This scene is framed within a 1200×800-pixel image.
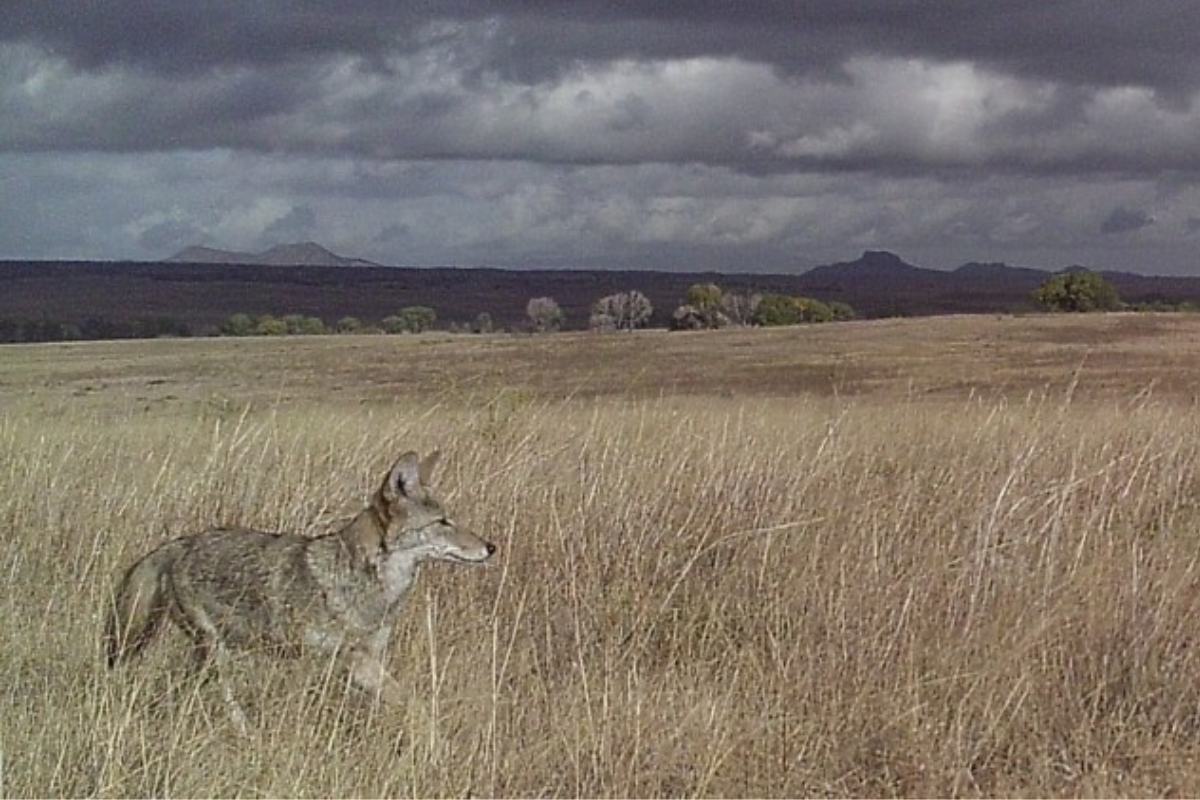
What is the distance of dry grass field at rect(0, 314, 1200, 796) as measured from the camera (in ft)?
13.7

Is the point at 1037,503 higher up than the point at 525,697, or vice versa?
the point at 1037,503

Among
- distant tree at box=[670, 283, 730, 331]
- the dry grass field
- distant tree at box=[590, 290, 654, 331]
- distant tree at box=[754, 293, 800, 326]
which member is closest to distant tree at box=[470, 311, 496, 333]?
distant tree at box=[590, 290, 654, 331]

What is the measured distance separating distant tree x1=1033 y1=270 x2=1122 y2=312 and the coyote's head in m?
74.9

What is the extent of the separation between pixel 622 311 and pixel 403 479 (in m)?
61.8

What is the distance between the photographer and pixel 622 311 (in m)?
66.7

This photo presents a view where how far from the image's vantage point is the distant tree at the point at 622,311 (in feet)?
202

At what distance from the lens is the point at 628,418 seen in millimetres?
10719

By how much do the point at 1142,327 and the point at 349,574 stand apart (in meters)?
46.9

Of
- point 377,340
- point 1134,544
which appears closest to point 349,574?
point 1134,544

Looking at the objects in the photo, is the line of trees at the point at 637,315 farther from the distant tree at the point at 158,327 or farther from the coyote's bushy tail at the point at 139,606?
the coyote's bushy tail at the point at 139,606

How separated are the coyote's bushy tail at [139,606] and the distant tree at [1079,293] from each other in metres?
75.4

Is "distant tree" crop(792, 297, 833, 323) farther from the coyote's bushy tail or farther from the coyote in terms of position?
the coyote's bushy tail

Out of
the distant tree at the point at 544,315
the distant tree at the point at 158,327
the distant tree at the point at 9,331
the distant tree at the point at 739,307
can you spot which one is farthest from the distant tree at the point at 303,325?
the distant tree at the point at 739,307

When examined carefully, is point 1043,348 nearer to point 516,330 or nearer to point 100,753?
point 516,330
